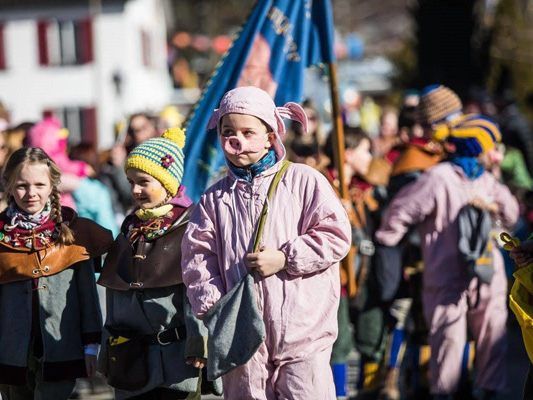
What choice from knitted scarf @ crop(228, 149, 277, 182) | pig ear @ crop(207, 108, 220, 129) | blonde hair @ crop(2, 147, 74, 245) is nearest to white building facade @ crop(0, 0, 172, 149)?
blonde hair @ crop(2, 147, 74, 245)

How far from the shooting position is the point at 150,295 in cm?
629

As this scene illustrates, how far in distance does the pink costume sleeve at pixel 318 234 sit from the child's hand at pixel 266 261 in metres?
0.04

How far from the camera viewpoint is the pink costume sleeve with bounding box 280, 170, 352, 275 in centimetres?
549

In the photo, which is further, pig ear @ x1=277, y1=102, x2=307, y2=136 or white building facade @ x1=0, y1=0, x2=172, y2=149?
white building facade @ x1=0, y1=0, x2=172, y2=149

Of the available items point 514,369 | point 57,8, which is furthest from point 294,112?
point 57,8

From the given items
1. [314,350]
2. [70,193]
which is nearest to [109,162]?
[70,193]

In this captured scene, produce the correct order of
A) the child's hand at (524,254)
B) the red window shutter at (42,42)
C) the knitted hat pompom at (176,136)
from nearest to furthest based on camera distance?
1. the child's hand at (524,254)
2. the knitted hat pompom at (176,136)
3. the red window shutter at (42,42)

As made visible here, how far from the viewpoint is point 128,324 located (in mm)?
6305

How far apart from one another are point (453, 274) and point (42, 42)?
44490mm

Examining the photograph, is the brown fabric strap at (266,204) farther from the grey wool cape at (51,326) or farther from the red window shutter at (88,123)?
the red window shutter at (88,123)

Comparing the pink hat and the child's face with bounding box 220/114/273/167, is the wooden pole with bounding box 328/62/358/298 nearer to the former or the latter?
the pink hat

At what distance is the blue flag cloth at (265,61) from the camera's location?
841 cm

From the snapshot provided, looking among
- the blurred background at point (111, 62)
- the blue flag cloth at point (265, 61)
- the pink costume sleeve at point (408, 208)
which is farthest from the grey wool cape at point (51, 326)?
the blurred background at point (111, 62)

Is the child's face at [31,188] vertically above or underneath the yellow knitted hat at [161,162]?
underneath
